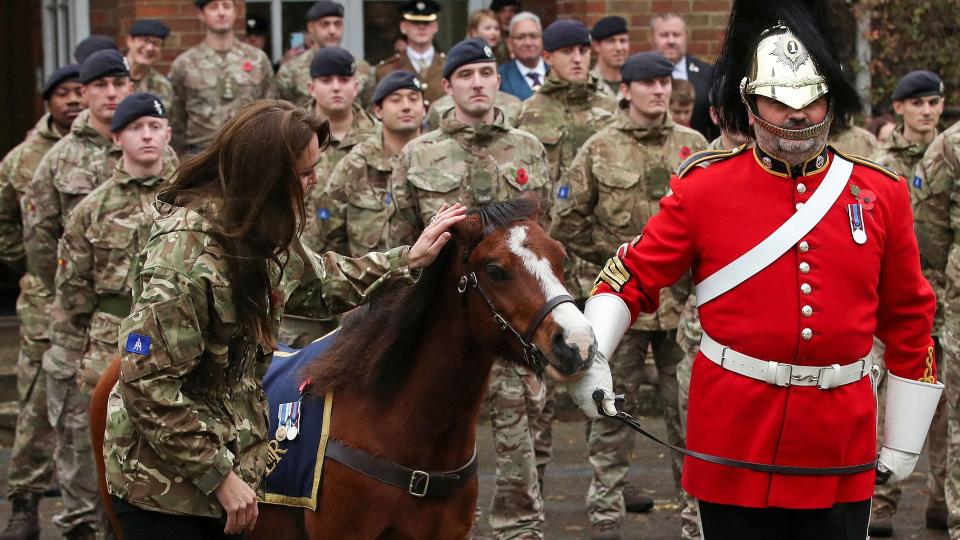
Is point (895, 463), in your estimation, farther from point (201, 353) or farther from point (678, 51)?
point (678, 51)

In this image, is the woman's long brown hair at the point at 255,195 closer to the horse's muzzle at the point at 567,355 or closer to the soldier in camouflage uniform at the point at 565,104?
the horse's muzzle at the point at 567,355

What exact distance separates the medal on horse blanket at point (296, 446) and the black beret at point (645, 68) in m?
3.61

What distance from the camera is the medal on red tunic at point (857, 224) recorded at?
4688 mm

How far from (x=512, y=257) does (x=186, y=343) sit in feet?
4.23

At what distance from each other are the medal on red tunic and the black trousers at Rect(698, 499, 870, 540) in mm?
768

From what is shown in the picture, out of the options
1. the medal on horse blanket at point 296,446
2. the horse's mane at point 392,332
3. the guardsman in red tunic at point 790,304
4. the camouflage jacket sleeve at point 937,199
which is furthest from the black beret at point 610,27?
the guardsman in red tunic at point 790,304

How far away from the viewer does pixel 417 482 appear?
18.0 feet

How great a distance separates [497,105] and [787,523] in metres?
5.75

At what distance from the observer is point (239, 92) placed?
11.4 meters

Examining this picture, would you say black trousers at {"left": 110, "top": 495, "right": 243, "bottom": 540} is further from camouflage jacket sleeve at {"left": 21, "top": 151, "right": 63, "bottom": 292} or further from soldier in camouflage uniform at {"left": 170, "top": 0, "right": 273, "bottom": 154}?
soldier in camouflage uniform at {"left": 170, "top": 0, "right": 273, "bottom": 154}

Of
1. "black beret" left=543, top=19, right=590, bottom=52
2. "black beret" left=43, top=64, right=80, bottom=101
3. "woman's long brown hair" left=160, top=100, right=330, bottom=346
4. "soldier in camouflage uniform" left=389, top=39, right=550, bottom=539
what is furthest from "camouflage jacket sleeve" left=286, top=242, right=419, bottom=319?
"black beret" left=543, top=19, right=590, bottom=52

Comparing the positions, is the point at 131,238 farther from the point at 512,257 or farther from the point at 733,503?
the point at 733,503

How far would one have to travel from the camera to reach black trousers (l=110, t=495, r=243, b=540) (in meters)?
4.61

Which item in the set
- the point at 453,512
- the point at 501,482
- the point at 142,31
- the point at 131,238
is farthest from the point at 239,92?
the point at 453,512
